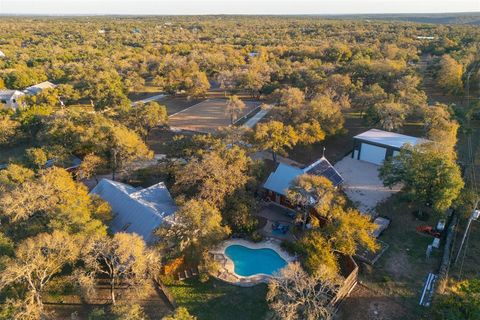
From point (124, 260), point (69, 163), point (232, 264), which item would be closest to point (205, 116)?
point (69, 163)

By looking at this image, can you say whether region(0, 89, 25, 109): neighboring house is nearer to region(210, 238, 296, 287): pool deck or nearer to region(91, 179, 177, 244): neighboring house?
region(91, 179, 177, 244): neighboring house

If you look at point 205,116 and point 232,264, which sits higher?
point 205,116

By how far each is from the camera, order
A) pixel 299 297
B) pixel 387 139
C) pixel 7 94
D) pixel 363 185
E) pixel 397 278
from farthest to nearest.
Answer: pixel 7 94 < pixel 387 139 < pixel 363 185 < pixel 397 278 < pixel 299 297

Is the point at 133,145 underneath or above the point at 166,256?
above

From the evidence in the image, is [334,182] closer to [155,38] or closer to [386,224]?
[386,224]

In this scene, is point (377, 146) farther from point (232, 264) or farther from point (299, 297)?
point (299, 297)

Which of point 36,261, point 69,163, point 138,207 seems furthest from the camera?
point 69,163

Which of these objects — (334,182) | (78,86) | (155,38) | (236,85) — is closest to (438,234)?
(334,182)
